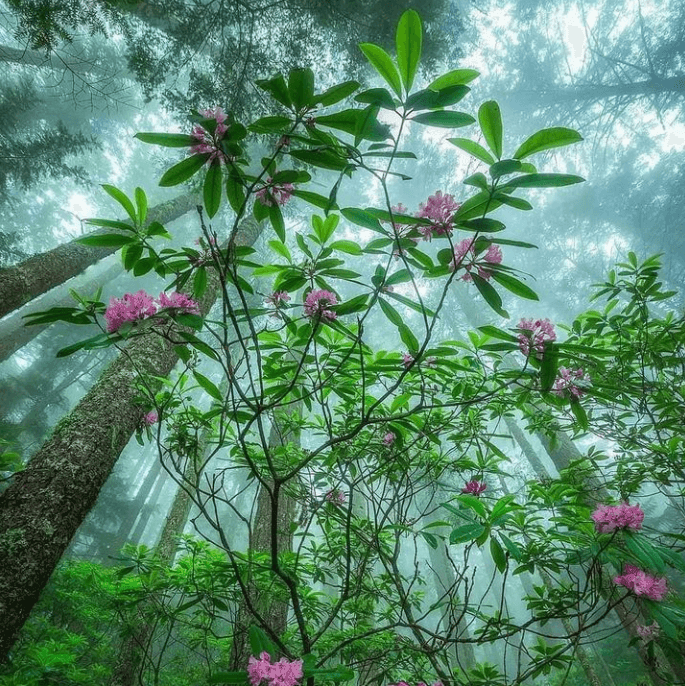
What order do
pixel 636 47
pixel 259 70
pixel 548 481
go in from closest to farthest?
pixel 548 481 < pixel 259 70 < pixel 636 47

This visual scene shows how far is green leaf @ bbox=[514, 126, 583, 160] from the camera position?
998mm

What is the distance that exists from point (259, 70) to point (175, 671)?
376 inches

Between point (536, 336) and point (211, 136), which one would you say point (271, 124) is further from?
point (536, 336)

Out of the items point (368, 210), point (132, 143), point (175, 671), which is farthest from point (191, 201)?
point (132, 143)

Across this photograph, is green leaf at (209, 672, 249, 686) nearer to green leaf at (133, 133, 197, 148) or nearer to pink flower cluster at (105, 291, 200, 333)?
pink flower cluster at (105, 291, 200, 333)

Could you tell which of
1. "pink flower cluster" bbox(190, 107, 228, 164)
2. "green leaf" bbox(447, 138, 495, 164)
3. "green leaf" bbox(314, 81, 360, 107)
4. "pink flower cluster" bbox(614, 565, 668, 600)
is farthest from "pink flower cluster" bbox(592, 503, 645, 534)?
"pink flower cluster" bbox(190, 107, 228, 164)

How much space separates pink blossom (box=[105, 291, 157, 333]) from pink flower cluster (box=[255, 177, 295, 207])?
492 millimetres

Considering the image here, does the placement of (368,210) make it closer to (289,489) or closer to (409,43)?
(409,43)

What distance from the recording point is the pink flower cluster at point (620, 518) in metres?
1.36

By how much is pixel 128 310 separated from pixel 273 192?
60 centimetres

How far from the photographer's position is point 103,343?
3.34 feet

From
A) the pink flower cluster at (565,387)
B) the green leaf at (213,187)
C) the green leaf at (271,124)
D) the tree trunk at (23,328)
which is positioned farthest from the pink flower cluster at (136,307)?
the tree trunk at (23,328)

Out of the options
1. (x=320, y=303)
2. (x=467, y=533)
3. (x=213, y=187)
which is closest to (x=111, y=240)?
(x=213, y=187)

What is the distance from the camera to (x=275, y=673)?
94 centimetres
